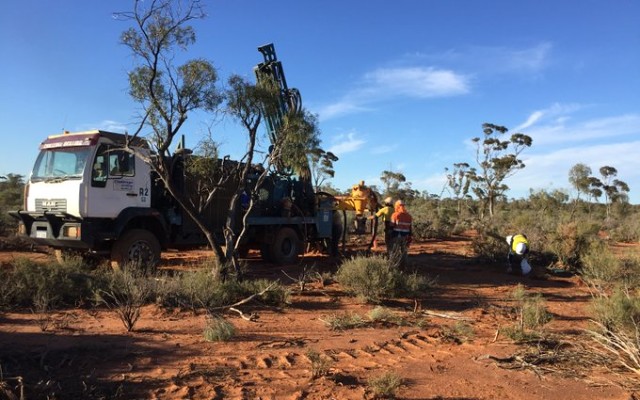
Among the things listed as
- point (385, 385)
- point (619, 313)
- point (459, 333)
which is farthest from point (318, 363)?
point (619, 313)

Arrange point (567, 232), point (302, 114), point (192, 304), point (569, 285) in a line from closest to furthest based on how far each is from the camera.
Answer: point (192, 304) < point (302, 114) < point (569, 285) < point (567, 232)

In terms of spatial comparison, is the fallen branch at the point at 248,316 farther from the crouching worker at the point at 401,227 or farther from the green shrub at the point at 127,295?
the crouching worker at the point at 401,227

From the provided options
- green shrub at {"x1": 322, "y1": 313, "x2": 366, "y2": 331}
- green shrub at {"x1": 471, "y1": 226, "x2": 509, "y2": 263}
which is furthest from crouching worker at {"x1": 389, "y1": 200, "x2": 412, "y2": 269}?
green shrub at {"x1": 322, "y1": 313, "x2": 366, "y2": 331}

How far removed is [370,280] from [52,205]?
634cm

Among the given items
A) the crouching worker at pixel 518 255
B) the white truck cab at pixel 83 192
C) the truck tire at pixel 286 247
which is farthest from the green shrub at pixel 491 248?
the white truck cab at pixel 83 192

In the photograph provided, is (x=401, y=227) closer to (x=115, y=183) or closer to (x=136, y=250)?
(x=136, y=250)

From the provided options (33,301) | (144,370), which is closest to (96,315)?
(33,301)

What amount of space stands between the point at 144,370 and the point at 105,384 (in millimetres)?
491

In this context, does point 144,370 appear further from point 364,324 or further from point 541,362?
point 541,362

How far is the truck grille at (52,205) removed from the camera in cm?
991

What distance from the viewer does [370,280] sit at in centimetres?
938

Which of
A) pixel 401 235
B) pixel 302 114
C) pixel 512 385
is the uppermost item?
pixel 302 114

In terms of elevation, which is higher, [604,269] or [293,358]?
[604,269]

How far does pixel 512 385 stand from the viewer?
527 centimetres
